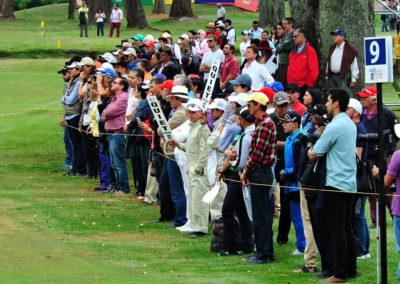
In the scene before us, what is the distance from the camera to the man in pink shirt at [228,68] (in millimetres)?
19375

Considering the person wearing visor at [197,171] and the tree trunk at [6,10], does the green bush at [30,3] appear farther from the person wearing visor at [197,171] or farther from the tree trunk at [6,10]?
the person wearing visor at [197,171]

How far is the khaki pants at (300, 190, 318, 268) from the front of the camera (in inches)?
409

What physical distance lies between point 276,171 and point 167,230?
248 cm

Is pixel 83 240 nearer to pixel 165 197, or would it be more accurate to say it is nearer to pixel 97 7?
pixel 165 197

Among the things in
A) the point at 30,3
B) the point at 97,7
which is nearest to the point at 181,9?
the point at 97,7

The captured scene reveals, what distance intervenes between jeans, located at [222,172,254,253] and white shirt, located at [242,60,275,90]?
5.72m

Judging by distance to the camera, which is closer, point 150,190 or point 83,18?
point 150,190

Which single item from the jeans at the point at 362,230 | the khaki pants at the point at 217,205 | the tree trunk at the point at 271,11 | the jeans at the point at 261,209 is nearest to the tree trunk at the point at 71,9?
the tree trunk at the point at 271,11

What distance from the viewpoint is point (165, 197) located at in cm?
1422

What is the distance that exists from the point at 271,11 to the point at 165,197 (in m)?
37.3

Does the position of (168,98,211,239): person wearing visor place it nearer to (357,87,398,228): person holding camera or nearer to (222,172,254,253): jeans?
(222,172,254,253): jeans

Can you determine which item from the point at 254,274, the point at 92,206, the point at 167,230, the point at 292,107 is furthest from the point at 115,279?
the point at 92,206

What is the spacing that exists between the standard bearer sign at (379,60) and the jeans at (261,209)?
2021 mm

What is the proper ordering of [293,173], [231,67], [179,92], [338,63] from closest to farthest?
1. [293,173]
2. [179,92]
3. [338,63]
4. [231,67]
